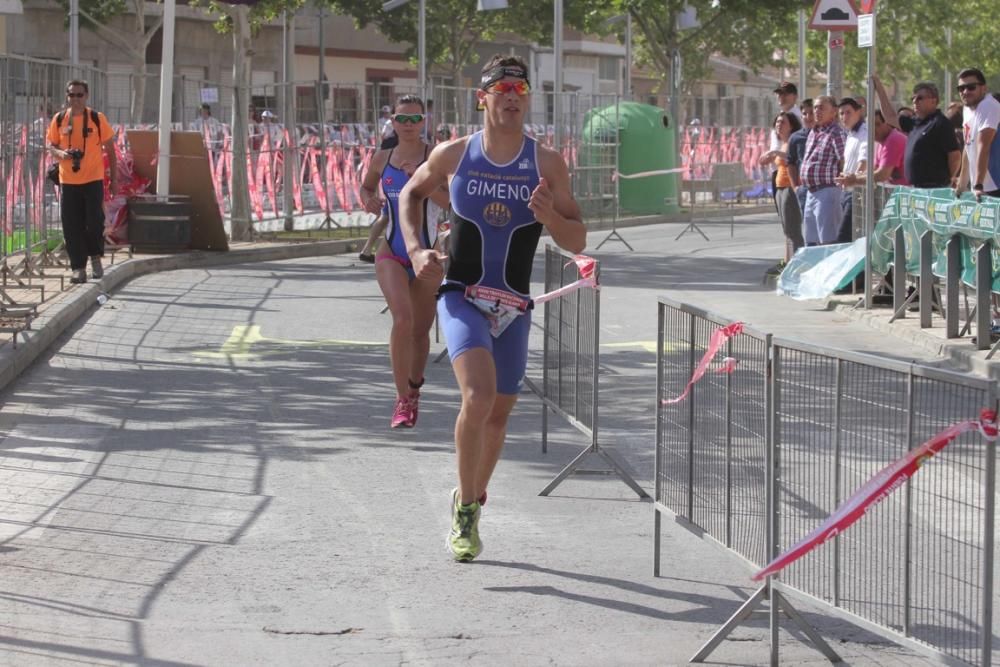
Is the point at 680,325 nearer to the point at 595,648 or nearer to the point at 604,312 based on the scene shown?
the point at 595,648

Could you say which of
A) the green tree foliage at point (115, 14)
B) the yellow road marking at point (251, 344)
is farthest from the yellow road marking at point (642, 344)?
the green tree foliage at point (115, 14)

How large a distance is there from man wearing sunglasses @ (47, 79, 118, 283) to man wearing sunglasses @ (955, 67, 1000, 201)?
8.28m

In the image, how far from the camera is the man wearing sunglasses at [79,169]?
1694 centimetres

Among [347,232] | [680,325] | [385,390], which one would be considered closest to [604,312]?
[385,390]

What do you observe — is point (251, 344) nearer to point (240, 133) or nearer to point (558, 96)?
point (240, 133)

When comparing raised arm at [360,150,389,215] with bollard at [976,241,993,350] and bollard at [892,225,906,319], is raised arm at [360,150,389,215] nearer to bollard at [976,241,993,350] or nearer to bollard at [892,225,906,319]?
bollard at [976,241,993,350]

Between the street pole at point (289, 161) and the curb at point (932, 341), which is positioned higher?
the street pole at point (289, 161)

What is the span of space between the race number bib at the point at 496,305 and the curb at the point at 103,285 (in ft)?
17.8

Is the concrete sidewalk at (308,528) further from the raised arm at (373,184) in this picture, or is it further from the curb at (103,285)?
the raised arm at (373,184)

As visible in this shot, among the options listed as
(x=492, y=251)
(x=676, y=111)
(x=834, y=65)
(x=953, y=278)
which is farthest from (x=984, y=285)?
(x=676, y=111)

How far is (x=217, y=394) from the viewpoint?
1126 cm

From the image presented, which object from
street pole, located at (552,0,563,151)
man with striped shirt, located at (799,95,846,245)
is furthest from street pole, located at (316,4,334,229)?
man with striped shirt, located at (799,95,846,245)

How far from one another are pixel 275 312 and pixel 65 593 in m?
10.2

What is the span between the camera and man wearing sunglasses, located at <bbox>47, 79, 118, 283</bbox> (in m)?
16.9
